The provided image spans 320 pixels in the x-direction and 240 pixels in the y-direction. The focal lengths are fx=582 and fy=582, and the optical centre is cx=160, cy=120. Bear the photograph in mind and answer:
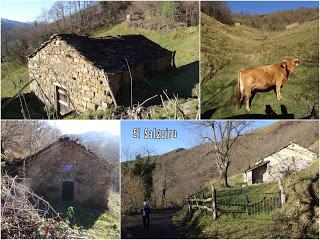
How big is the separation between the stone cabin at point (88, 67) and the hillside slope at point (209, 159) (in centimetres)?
132

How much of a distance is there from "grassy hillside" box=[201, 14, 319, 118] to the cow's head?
0.06m

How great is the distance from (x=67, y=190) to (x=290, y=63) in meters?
3.93

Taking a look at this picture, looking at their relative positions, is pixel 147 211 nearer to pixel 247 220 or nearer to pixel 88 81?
pixel 247 220

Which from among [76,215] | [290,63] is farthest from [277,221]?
[76,215]

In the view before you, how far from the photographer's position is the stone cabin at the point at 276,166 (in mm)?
9047

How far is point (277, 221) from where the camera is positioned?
8945mm

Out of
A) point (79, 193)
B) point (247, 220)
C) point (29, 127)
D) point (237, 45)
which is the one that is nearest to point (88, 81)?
point (29, 127)

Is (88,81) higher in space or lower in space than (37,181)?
higher

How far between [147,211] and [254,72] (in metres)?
2.68

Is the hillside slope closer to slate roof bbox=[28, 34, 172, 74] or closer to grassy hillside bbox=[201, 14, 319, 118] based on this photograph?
grassy hillside bbox=[201, 14, 319, 118]

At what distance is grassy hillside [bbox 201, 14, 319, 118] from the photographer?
8.66 meters

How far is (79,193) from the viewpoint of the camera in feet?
29.5

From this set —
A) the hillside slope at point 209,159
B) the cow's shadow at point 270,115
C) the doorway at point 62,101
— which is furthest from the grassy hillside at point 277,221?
the doorway at point 62,101

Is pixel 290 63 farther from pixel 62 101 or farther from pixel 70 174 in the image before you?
pixel 70 174
